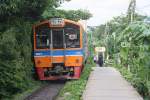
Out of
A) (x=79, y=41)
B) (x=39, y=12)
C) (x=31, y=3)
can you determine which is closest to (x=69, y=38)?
(x=79, y=41)

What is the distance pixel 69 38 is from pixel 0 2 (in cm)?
664

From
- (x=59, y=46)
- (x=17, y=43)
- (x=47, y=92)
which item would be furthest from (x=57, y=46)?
(x=47, y=92)

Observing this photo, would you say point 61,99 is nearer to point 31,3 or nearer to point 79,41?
point 31,3

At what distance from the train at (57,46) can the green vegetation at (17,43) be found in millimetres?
462

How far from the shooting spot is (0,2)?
59.1 ft

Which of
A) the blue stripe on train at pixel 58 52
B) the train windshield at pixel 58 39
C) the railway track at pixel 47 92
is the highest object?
the train windshield at pixel 58 39

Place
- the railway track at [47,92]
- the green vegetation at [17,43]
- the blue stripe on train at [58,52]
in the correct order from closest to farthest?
the green vegetation at [17,43]
the railway track at [47,92]
the blue stripe on train at [58,52]

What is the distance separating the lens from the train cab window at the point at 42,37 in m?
24.2

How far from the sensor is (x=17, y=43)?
69.4 feet

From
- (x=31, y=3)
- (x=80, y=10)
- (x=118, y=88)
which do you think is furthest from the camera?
(x=80, y=10)

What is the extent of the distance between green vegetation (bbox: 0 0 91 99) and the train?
462 mm

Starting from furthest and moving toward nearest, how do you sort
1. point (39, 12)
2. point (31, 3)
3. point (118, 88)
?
point (39, 12) → point (31, 3) → point (118, 88)

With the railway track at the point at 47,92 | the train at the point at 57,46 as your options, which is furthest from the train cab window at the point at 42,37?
the railway track at the point at 47,92

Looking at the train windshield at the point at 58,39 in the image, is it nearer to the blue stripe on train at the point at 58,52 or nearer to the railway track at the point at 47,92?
the blue stripe on train at the point at 58,52
